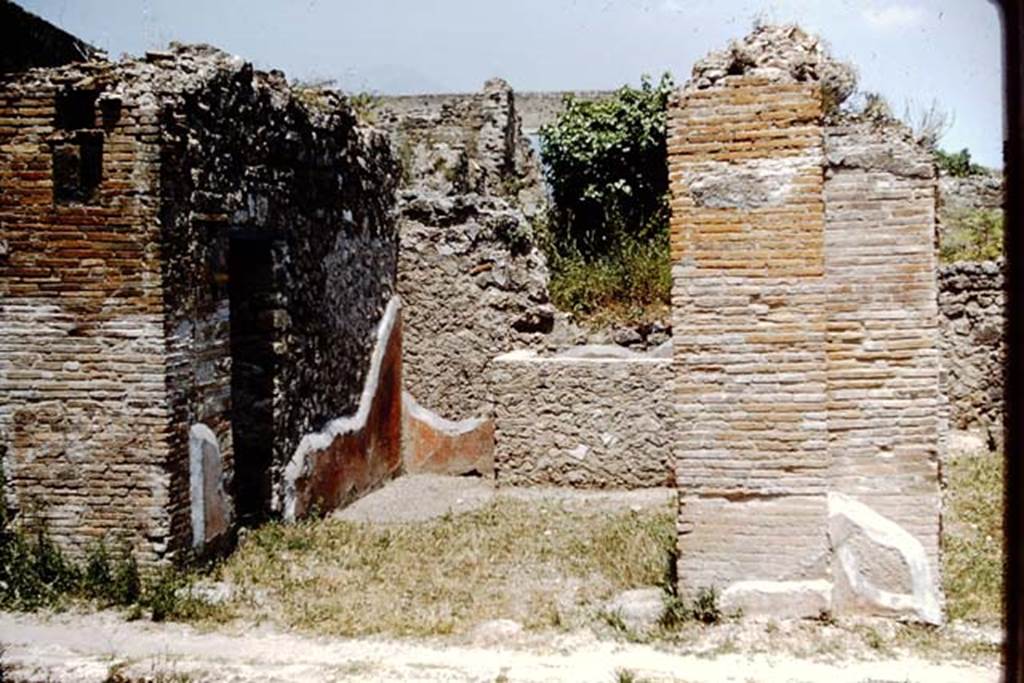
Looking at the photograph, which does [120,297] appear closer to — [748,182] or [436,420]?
[748,182]

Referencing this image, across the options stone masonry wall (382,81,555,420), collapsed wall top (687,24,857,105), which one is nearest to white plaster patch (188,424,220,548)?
collapsed wall top (687,24,857,105)

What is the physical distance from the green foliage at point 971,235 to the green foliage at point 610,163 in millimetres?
4530

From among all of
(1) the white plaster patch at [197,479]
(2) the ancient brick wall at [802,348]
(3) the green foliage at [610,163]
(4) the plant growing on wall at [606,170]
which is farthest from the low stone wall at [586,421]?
(3) the green foliage at [610,163]

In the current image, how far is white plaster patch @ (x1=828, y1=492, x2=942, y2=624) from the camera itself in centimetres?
536

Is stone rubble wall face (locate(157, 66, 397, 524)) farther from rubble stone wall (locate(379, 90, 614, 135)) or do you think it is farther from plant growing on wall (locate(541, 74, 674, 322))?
rubble stone wall (locate(379, 90, 614, 135))

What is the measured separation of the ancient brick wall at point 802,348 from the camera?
5.43 metres

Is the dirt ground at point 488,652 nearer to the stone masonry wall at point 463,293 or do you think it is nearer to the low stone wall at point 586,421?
the low stone wall at point 586,421

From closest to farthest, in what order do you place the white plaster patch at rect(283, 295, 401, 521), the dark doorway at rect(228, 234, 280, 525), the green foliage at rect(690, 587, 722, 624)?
1. the green foliage at rect(690, 587, 722, 624)
2. the dark doorway at rect(228, 234, 280, 525)
3. the white plaster patch at rect(283, 295, 401, 521)

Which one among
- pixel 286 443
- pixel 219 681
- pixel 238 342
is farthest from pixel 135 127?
pixel 219 681

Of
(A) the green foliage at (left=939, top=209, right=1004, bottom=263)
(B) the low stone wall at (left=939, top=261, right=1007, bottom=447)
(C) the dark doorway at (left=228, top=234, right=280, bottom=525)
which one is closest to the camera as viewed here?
(C) the dark doorway at (left=228, top=234, right=280, bottom=525)

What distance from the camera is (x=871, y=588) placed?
5.40 m

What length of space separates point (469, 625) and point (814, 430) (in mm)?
2268

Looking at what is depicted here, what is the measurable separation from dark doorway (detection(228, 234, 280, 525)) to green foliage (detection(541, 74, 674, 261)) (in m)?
8.48

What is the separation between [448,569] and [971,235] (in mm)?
11958
